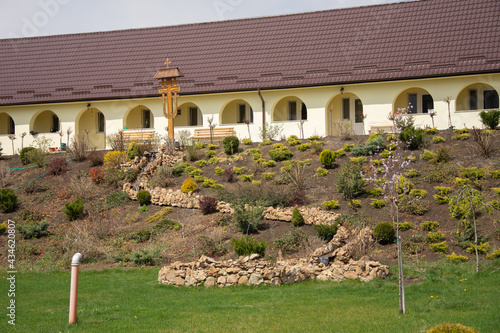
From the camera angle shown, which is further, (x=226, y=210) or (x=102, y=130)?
(x=102, y=130)

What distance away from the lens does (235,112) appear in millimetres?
32688

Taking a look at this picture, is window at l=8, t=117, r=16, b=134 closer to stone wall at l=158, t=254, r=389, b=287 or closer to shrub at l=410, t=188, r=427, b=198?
stone wall at l=158, t=254, r=389, b=287

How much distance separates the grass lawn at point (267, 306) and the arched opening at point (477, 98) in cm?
1663

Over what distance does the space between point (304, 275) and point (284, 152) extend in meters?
11.7

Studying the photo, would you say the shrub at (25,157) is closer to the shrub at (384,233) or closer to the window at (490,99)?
the shrub at (384,233)

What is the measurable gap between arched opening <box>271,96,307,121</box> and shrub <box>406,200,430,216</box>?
1390cm

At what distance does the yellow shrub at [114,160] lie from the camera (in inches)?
986

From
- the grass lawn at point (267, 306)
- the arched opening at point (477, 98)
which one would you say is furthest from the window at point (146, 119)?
the grass lawn at point (267, 306)

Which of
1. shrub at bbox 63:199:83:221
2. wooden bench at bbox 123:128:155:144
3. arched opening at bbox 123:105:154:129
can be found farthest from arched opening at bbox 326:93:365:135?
shrub at bbox 63:199:83:221

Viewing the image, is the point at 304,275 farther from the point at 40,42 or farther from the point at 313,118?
the point at 40,42

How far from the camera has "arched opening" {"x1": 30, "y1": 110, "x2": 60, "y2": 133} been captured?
34312mm

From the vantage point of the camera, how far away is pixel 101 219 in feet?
66.9

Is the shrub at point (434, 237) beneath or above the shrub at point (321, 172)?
beneath

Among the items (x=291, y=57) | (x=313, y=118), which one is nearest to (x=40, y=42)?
(x=291, y=57)
